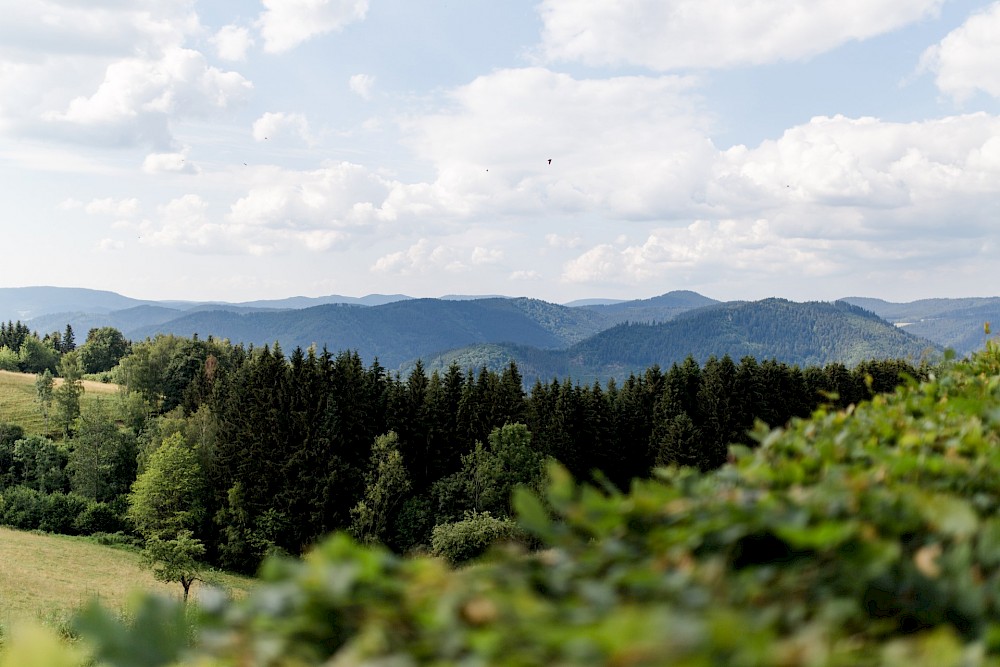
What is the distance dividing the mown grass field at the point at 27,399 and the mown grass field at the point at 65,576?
1891cm

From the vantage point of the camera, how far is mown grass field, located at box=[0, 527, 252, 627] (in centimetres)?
2944

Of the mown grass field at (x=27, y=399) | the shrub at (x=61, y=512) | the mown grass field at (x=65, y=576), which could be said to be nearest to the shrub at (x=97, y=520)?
the shrub at (x=61, y=512)

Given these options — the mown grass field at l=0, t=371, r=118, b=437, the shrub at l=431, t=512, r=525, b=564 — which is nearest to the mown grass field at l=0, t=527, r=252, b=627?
the shrub at l=431, t=512, r=525, b=564

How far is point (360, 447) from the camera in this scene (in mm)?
54562

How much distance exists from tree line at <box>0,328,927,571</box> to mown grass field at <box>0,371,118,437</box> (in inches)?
157

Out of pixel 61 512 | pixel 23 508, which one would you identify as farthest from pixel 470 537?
pixel 23 508

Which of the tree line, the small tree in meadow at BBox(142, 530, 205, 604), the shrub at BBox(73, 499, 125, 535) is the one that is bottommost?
the shrub at BBox(73, 499, 125, 535)

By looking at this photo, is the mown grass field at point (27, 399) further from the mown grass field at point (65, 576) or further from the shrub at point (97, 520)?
the mown grass field at point (65, 576)

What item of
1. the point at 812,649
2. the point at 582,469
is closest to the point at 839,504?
the point at 812,649

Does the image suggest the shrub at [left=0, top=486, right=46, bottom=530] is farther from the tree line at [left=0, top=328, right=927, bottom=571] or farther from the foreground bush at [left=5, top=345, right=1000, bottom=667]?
the foreground bush at [left=5, top=345, right=1000, bottom=667]

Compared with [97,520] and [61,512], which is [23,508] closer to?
[61,512]

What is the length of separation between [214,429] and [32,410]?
2842cm

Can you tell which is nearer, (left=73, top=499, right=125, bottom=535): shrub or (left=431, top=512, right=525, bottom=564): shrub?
(left=431, top=512, right=525, bottom=564): shrub

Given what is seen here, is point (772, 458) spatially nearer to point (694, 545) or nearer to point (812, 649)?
point (694, 545)
